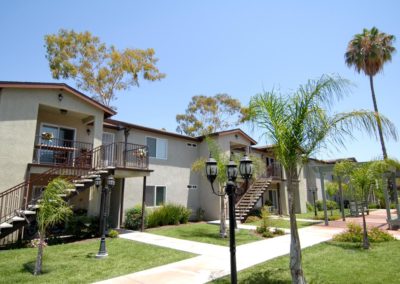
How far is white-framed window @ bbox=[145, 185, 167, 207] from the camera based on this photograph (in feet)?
56.9

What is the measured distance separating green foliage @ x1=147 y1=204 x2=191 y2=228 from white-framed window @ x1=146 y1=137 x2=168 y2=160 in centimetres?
347

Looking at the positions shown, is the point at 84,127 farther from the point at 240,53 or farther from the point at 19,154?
the point at 240,53

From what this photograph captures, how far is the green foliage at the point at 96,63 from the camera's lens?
24891 mm

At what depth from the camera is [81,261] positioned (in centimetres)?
859

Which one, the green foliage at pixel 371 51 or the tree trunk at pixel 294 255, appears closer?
the tree trunk at pixel 294 255

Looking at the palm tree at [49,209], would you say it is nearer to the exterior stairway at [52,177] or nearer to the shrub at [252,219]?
the exterior stairway at [52,177]

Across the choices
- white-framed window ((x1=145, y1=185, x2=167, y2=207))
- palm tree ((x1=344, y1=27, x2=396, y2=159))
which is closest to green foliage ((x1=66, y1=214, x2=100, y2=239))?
white-framed window ((x1=145, y1=185, x2=167, y2=207))

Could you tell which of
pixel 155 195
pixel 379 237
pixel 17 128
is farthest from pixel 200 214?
pixel 17 128

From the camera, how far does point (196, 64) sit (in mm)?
17750

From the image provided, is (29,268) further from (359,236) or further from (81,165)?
(359,236)

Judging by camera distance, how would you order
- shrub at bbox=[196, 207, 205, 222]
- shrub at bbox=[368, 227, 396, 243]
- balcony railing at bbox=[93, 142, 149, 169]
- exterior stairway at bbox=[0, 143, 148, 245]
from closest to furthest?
exterior stairway at bbox=[0, 143, 148, 245]
shrub at bbox=[368, 227, 396, 243]
balcony railing at bbox=[93, 142, 149, 169]
shrub at bbox=[196, 207, 205, 222]

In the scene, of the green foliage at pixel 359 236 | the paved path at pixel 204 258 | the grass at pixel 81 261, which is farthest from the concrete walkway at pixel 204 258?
the green foliage at pixel 359 236

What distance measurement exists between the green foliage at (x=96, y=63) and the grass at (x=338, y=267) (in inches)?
931

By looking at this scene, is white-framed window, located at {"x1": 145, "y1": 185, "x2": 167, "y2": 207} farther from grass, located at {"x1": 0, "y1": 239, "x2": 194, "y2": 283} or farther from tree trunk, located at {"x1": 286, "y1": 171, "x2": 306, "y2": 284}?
tree trunk, located at {"x1": 286, "y1": 171, "x2": 306, "y2": 284}
